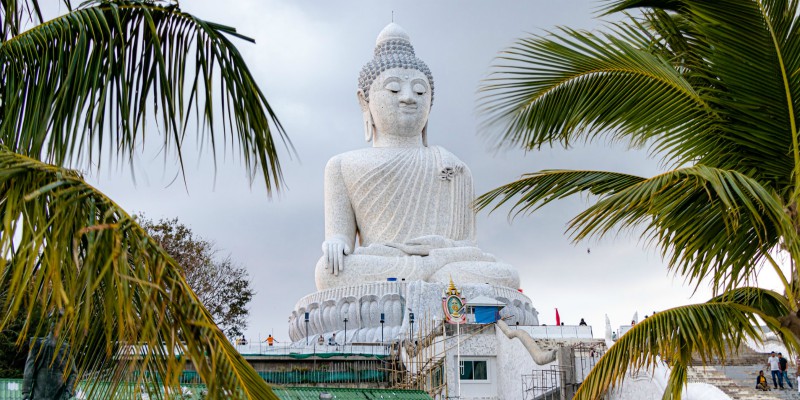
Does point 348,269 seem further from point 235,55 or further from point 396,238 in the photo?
point 235,55

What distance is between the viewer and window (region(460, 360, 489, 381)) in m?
16.9

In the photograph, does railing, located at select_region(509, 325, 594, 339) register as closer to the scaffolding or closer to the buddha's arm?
the scaffolding

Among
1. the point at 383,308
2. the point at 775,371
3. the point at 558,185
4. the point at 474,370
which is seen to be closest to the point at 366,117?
the point at 383,308

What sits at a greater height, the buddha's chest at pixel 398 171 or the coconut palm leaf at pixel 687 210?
the buddha's chest at pixel 398 171

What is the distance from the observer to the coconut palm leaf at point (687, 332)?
580 centimetres

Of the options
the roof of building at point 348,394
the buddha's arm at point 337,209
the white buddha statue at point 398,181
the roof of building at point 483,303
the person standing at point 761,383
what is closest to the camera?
the roof of building at point 348,394

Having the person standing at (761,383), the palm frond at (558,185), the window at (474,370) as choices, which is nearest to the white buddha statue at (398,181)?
the window at (474,370)

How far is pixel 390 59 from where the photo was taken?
81.8 ft

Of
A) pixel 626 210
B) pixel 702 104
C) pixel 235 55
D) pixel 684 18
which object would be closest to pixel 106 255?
pixel 235 55

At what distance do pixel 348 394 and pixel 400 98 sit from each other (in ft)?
44.1

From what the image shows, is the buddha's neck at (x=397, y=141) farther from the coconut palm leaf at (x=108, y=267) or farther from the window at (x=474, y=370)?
the coconut palm leaf at (x=108, y=267)

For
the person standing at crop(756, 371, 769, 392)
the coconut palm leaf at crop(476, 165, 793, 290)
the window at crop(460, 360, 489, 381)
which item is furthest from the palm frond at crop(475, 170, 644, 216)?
the window at crop(460, 360, 489, 381)

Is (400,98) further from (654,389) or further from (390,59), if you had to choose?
(654,389)

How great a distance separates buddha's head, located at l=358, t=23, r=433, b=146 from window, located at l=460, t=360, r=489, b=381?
9.33 m
